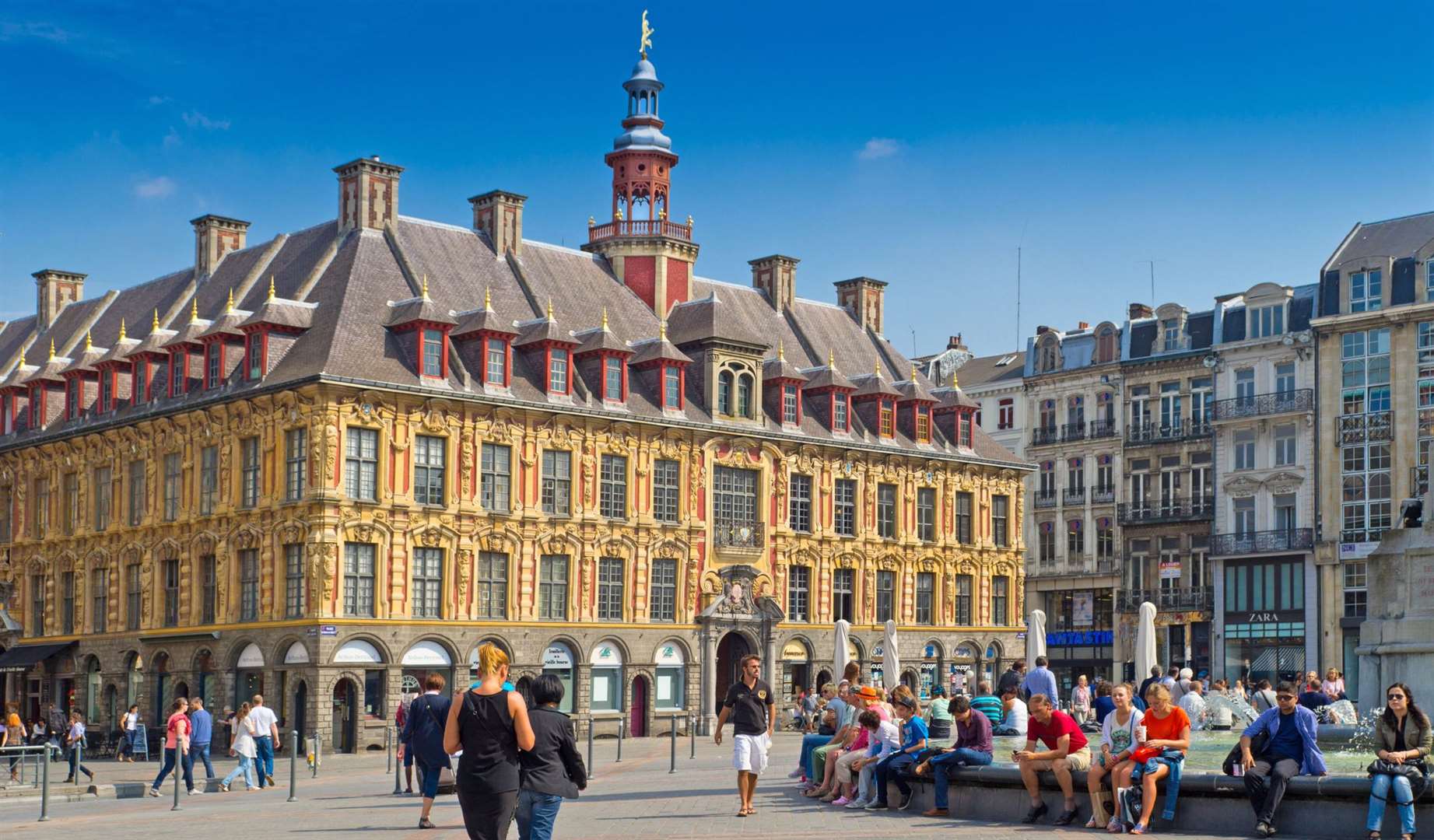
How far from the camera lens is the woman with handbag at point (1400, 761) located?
17.9 m

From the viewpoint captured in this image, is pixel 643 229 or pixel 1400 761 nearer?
pixel 1400 761

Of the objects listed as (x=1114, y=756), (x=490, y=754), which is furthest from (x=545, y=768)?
(x=1114, y=756)

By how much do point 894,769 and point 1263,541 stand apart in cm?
4896

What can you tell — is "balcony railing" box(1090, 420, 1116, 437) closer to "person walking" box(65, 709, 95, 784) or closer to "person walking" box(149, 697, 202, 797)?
"person walking" box(65, 709, 95, 784)

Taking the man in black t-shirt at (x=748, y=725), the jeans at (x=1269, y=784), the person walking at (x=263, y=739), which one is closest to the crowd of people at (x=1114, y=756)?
the jeans at (x=1269, y=784)

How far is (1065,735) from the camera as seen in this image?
20.4 metres

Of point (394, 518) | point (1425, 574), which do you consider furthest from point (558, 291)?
point (1425, 574)

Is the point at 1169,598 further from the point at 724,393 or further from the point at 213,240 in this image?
the point at 213,240

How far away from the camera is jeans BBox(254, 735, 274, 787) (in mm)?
32656

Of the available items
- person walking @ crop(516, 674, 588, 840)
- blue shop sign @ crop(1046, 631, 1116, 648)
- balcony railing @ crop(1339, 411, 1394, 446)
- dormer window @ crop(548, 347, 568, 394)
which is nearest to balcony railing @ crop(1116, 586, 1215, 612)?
blue shop sign @ crop(1046, 631, 1116, 648)

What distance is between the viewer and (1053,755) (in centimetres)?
2039

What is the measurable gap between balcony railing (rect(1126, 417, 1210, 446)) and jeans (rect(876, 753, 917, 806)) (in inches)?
2029

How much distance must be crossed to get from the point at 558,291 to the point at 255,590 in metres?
13.2

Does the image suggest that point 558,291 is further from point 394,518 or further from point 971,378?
point 971,378
